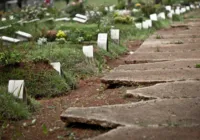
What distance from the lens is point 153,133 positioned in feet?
11.9

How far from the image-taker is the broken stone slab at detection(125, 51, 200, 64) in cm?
733

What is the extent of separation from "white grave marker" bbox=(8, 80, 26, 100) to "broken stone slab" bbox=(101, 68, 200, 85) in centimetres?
133

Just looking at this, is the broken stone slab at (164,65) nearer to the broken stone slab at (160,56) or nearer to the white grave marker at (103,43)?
the broken stone slab at (160,56)

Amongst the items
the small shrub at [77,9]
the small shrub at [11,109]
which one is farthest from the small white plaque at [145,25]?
the small shrub at [11,109]

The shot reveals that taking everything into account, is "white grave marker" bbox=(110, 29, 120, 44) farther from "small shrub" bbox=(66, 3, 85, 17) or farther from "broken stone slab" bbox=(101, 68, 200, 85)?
"small shrub" bbox=(66, 3, 85, 17)

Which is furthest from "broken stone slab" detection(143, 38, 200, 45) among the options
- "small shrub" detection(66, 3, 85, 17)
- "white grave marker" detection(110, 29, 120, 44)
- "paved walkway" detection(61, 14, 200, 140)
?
"small shrub" detection(66, 3, 85, 17)

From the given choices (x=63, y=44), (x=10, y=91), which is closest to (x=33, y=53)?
(x=63, y=44)

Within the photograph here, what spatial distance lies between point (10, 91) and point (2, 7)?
21022mm

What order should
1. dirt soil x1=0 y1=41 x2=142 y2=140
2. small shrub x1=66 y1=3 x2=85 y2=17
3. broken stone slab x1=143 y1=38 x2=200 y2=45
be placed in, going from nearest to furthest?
1. dirt soil x1=0 y1=41 x2=142 y2=140
2. broken stone slab x1=143 y1=38 x2=200 y2=45
3. small shrub x1=66 y1=3 x2=85 y2=17

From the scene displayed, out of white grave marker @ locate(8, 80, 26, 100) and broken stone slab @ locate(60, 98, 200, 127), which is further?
white grave marker @ locate(8, 80, 26, 100)

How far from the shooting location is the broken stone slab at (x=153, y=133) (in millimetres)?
3555

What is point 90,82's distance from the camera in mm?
6551

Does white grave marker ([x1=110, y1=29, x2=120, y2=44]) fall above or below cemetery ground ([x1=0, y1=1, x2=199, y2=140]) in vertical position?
above

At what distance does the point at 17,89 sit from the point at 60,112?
61 centimetres
